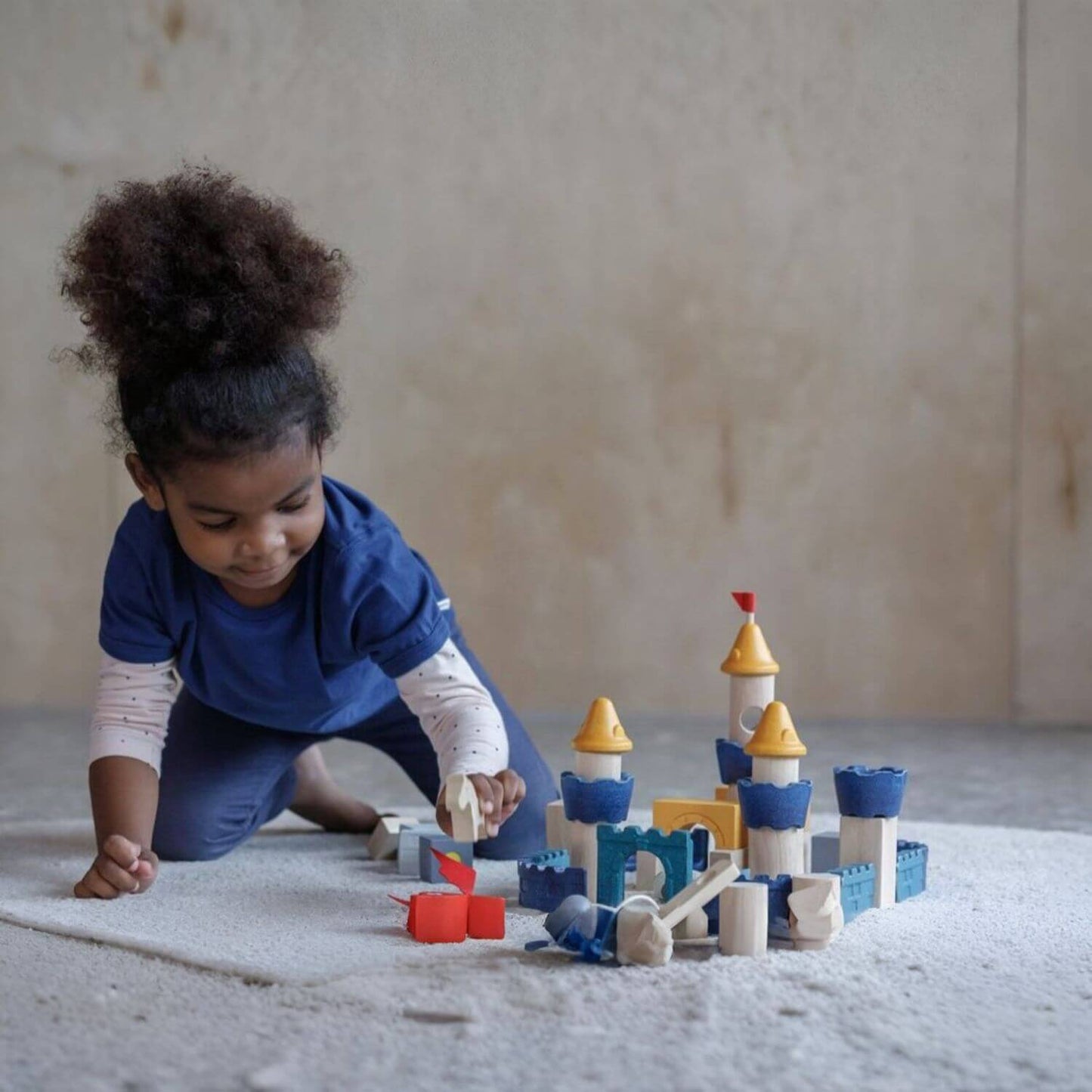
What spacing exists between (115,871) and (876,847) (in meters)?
0.61

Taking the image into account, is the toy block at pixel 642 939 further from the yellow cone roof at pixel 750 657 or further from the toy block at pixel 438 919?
the yellow cone roof at pixel 750 657

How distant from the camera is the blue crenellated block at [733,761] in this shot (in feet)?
4.11

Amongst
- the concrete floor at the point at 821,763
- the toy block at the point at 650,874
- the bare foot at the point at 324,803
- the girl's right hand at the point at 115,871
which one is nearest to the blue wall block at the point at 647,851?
the toy block at the point at 650,874

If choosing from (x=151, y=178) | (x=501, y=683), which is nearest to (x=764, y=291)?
(x=501, y=683)

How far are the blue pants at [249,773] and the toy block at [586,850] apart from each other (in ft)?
0.79

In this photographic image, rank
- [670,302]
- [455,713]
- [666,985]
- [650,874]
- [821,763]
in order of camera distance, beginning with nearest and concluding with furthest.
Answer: [666,985], [650,874], [455,713], [821,763], [670,302]

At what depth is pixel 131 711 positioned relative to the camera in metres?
1.29

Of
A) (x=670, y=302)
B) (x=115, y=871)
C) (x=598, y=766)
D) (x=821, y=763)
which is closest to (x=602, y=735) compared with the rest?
(x=598, y=766)

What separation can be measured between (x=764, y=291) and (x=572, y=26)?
58cm

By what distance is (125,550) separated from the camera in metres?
1.29

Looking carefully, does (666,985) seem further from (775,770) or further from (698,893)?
(775,770)

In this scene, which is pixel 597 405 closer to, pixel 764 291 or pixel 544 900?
pixel 764 291

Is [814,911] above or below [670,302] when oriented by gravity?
below

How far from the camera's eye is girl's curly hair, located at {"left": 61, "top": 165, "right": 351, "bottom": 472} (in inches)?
44.5
